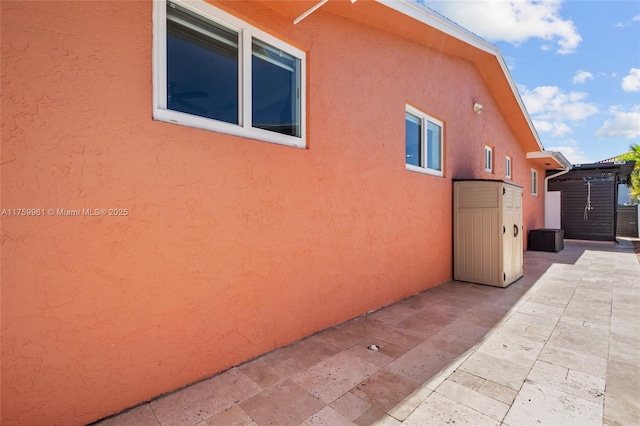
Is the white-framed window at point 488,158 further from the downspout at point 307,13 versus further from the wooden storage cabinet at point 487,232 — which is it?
the downspout at point 307,13

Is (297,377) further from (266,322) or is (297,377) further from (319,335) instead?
(319,335)

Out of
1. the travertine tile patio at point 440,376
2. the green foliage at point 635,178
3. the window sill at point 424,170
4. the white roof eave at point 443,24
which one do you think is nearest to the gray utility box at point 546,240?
the white roof eave at point 443,24

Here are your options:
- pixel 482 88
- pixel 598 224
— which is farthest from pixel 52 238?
pixel 598 224

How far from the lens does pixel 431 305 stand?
498 cm

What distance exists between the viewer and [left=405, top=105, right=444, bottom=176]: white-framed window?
5715 mm

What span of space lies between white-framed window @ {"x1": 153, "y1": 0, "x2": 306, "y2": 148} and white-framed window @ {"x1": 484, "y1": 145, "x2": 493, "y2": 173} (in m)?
7.38

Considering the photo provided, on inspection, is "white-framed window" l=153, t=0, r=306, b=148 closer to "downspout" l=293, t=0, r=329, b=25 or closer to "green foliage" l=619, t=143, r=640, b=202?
"downspout" l=293, t=0, r=329, b=25

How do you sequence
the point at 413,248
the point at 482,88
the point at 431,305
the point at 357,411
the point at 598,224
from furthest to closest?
the point at 598,224 < the point at 482,88 < the point at 413,248 < the point at 431,305 < the point at 357,411

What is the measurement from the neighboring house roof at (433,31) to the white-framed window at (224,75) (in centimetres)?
53

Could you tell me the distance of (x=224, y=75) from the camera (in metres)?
3.00

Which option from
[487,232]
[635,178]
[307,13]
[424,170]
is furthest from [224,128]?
[635,178]

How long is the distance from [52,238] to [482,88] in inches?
387

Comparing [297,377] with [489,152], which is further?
[489,152]

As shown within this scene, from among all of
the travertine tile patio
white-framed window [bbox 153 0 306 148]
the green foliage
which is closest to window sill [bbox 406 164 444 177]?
the travertine tile patio
